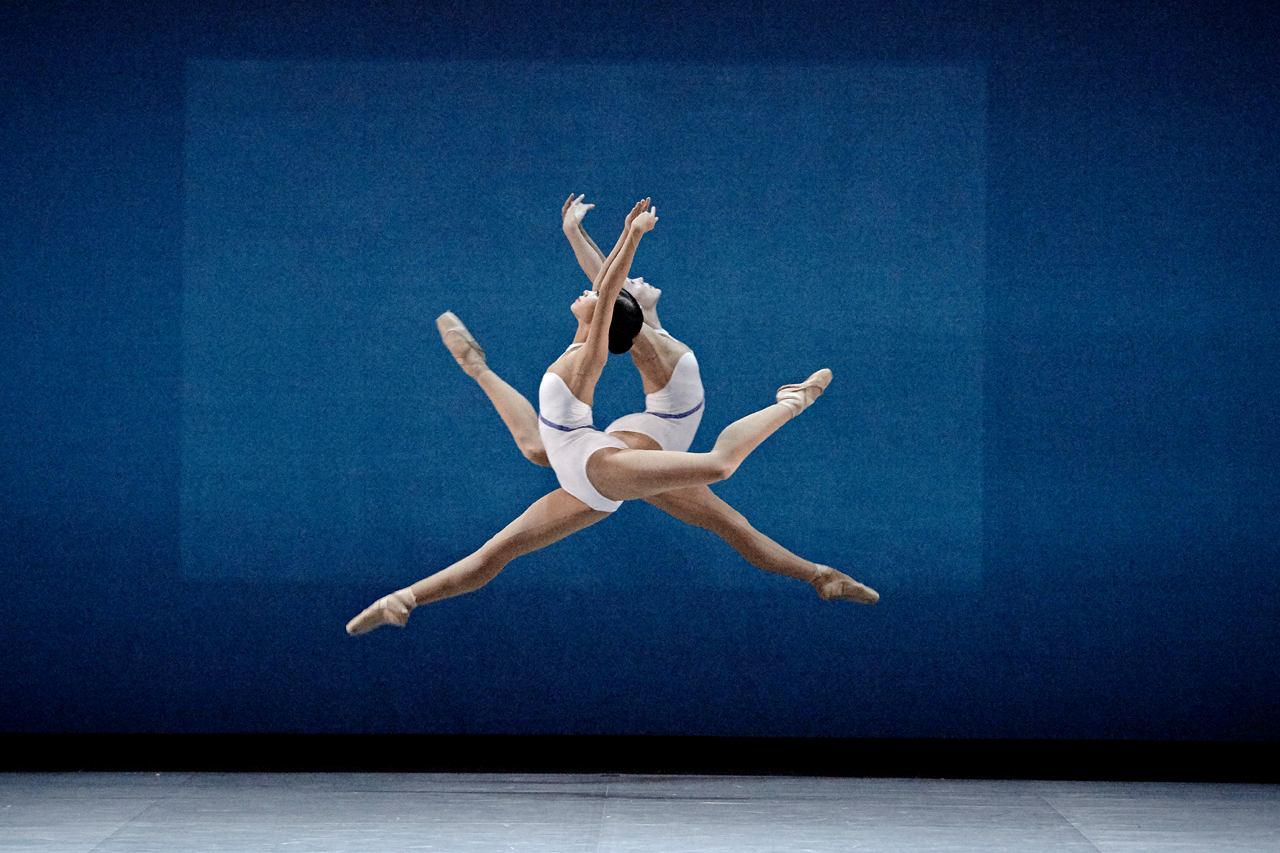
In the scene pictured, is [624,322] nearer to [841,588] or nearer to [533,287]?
[841,588]

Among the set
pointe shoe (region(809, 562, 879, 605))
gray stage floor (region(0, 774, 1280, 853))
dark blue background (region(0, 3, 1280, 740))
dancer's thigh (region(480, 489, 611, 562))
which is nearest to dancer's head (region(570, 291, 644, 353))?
dancer's thigh (region(480, 489, 611, 562))

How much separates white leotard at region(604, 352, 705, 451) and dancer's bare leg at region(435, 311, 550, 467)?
316 millimetres

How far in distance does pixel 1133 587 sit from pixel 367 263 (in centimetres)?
384

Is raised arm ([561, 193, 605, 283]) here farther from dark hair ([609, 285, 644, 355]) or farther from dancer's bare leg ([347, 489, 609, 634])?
dancer's bare leg ([347, 489, 609, 634])

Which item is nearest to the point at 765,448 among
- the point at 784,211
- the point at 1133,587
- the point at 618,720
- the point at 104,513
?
the point at 784,211

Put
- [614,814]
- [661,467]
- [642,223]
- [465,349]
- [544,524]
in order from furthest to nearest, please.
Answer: [614,814]
[465,349]
[544,524]
[661,467]
[642,223]

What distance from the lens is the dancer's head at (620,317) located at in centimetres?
402

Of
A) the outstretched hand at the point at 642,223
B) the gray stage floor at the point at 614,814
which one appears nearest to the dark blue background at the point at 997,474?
the gray stage floor at the point at 614,814

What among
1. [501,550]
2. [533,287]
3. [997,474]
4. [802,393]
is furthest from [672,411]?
[997,474]

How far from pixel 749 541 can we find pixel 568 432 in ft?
2.77

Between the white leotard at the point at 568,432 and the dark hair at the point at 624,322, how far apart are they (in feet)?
0.77

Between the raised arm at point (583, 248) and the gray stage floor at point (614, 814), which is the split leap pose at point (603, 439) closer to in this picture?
the raised arm at point (583, 248)

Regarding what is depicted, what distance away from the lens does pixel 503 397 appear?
14.3 feet

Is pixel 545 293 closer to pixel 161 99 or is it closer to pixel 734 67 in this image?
pixel 734 67
